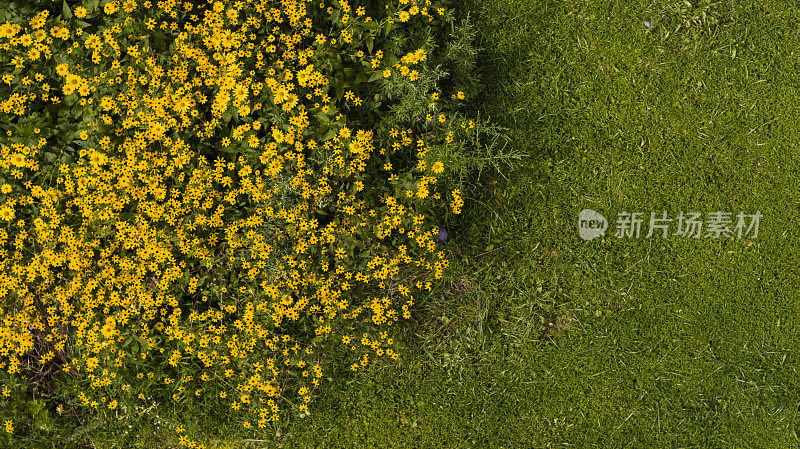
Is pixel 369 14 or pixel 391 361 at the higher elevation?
pixel 369 14

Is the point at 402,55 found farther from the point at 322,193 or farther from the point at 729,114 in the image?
the point at 729,114

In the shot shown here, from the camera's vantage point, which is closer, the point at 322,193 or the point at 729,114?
the point at 322,193

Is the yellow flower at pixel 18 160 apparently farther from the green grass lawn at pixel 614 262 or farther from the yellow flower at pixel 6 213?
the green grass lawn at pixel 614 262

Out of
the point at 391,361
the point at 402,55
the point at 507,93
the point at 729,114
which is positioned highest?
the point at 402,55

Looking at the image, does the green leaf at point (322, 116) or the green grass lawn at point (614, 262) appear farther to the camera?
the green grass lawn at point (614, 262)

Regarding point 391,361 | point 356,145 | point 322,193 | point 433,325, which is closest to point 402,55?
point 356,145

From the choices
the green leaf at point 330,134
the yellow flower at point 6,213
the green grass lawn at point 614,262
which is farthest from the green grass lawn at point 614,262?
the yellow flower at point 6,213
